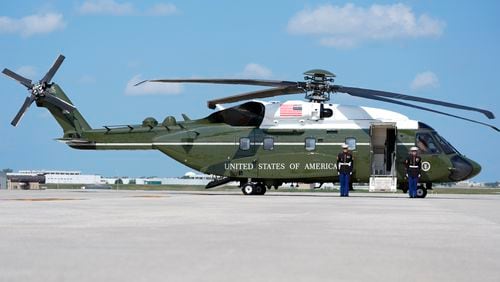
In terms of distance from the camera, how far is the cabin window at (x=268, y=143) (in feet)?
92.9

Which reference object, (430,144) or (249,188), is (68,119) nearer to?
(249,188)

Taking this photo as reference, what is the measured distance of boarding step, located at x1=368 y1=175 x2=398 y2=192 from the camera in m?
27.4

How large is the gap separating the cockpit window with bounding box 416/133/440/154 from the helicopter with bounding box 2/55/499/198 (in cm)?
4

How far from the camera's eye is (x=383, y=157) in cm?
2822

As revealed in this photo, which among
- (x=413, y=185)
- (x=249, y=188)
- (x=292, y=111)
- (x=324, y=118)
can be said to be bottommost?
(x=249, y=188)

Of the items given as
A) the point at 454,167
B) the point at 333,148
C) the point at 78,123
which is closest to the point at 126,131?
the point at 78,123

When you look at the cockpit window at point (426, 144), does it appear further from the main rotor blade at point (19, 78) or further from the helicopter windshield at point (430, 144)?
the main rotor blade at point (19, 78)

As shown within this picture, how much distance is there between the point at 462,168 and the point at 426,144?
1547mm

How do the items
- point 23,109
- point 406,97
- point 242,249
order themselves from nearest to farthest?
point 242,249 < point 406,97 < point 23,109

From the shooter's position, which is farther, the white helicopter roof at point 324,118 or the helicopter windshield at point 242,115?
the helicopter windshield at point 242,115

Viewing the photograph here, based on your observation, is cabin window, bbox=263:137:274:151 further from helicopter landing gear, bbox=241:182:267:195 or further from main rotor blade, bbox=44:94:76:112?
main rotor blade, bbox=44:94:76:112

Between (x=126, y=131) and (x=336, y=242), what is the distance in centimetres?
2209

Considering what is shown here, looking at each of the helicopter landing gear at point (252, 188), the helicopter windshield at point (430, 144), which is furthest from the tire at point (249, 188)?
the helicopter windshield at point (430, 144)

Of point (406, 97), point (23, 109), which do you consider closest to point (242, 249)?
point (406, 97)
